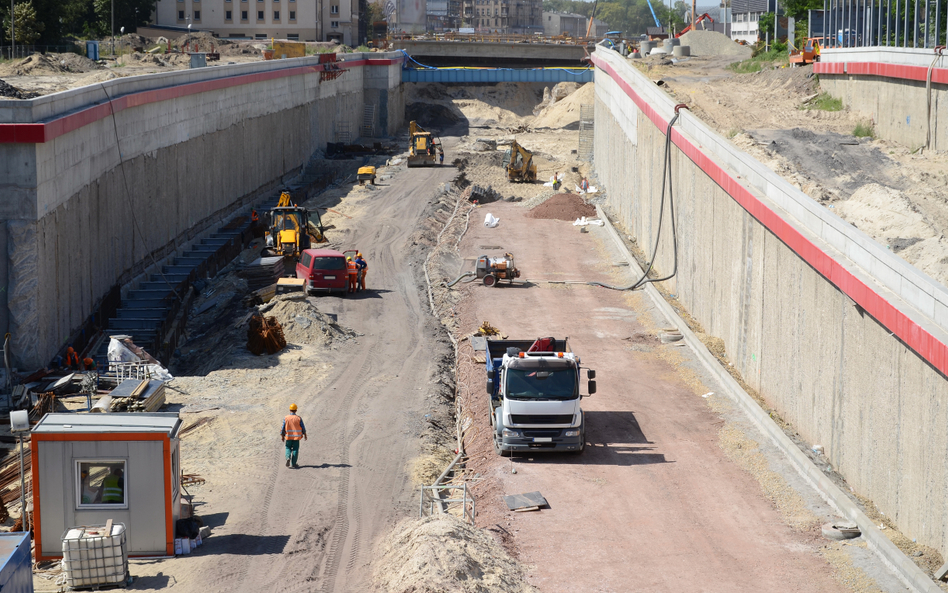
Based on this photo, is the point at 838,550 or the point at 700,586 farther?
the point at 838,550

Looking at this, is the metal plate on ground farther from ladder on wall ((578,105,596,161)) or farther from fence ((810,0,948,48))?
ladder on wall ((578,105,596,161))

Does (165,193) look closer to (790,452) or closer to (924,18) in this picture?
(790,452)

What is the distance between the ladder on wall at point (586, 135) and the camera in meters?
81.0

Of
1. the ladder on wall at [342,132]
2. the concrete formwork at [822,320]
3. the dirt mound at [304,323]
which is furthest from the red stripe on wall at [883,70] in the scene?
the ladder on wall at [342,132]

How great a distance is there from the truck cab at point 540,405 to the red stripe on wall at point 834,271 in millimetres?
5398

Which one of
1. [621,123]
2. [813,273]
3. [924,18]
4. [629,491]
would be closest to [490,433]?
[629,491]

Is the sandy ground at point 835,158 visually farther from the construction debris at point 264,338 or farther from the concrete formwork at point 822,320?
the construction debris at point 264,338

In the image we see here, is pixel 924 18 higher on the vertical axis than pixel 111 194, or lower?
higher

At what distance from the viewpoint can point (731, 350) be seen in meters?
29.0

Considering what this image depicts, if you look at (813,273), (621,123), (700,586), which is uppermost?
(621,123)

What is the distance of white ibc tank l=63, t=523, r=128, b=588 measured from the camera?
48.9 feet

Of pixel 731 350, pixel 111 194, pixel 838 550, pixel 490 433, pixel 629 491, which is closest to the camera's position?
pixel 838 550

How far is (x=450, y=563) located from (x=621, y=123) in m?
43.8

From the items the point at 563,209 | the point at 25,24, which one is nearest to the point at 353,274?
the point at 563,209
